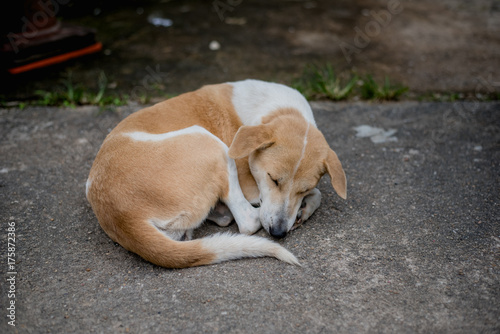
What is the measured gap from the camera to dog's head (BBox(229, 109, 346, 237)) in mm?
2848

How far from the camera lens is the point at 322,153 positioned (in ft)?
9.64

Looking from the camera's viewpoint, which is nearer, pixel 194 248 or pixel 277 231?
pixel 194 248

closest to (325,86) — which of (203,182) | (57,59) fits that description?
(203,182)

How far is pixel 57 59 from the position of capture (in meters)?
5.48

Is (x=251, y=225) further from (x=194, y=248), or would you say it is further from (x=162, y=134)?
(x=162, y=134)

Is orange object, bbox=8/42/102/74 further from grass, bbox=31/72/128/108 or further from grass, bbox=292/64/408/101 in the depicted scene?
grass, bbox=292/64/408/101

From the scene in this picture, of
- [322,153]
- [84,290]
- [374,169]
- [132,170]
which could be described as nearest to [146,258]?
[84,290]

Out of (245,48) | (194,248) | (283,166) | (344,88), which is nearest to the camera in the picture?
(194,248)

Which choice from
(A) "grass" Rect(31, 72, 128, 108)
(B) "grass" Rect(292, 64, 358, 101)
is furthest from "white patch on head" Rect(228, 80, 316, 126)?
(A) "grass" Rect(31, 72, 128, 108)

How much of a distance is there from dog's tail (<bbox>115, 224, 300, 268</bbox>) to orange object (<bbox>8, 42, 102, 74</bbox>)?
12.0 feet

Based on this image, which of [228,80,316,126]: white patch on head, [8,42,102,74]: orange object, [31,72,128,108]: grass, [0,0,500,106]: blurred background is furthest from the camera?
[8,42,102,74]: orange object

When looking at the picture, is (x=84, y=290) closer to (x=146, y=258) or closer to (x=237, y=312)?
(x=146, y=258)

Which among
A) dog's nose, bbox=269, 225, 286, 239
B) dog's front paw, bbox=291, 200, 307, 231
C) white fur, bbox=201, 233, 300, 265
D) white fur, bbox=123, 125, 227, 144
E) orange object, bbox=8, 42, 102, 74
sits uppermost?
white fur, bbox=123, 125, 227, 144

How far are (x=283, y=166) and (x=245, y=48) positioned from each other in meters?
3.71
